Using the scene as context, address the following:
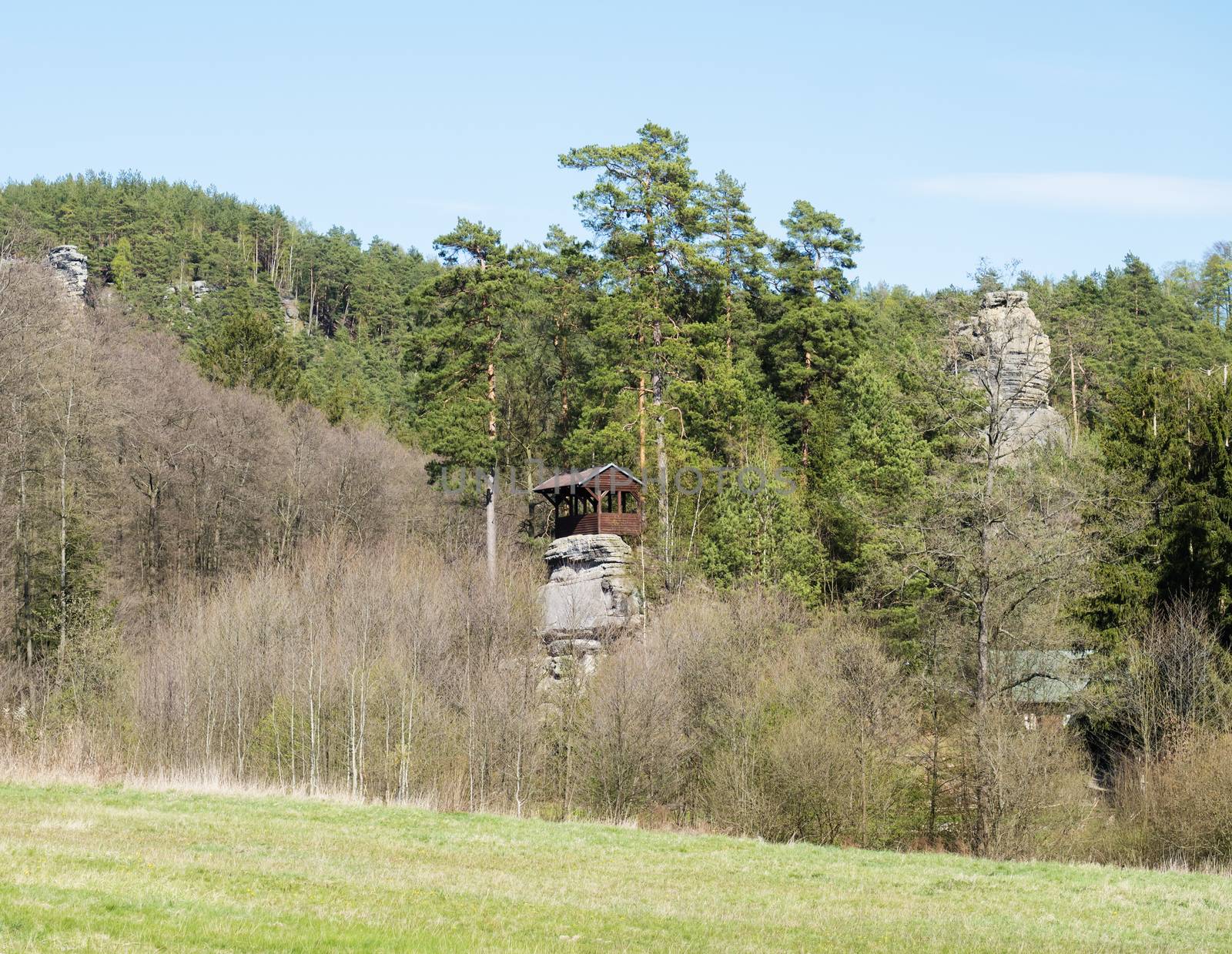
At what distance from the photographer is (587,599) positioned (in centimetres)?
3919

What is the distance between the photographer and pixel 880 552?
3469cm

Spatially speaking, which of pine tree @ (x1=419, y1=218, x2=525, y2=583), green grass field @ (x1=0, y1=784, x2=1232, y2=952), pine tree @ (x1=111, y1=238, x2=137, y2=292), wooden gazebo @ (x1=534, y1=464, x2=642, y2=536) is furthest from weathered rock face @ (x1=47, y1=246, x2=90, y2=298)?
green grass field @ (x1=0, y1=784, x2=1232, y2=952)

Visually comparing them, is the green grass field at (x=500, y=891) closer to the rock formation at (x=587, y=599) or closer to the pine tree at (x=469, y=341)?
the rock formation at (x=587, y=599)

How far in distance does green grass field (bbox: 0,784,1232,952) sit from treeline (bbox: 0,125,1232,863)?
738cm

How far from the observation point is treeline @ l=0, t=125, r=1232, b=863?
1014 inches

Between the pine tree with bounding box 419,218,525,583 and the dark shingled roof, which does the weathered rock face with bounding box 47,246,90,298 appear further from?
the dark shingled roof

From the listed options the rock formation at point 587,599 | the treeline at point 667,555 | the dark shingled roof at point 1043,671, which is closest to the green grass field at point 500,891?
the treeline at point 667,555

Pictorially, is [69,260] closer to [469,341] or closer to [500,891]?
[469,341]

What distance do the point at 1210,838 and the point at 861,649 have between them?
9783 millimetres

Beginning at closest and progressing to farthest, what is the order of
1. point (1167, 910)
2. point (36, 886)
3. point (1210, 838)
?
point (36, 886)
point (1167, 910)
point (1210, 838)

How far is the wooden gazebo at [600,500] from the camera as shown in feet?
131

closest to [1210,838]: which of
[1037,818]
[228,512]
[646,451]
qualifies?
[1037,818]

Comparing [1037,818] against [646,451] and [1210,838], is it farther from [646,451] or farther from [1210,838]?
[646,451]

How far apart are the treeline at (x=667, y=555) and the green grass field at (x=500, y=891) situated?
738 centimetres
